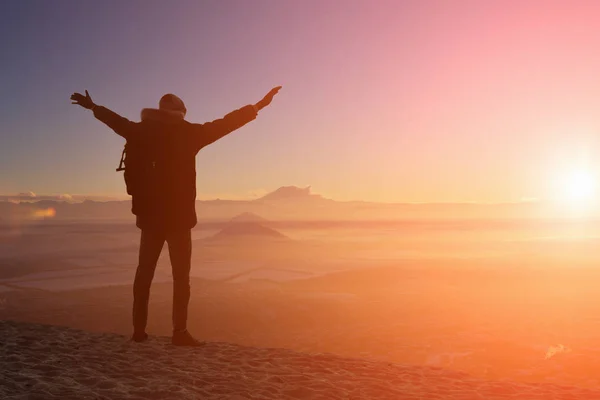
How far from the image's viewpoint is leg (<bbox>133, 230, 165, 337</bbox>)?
18.0ft

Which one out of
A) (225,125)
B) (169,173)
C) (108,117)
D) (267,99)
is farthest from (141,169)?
(267,99)

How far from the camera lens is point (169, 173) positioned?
5.39m

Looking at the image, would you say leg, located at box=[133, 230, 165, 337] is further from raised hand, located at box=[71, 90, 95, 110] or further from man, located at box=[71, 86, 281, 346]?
raised hand, located at box=[71, 90, 95, 110]

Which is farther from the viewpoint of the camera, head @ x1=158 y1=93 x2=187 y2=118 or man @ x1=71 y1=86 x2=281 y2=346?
head @ x1=158 y1=93 x2=187 y2=118

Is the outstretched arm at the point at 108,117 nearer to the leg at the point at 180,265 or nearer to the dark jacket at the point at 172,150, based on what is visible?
the dark jacket at the point at 172,150

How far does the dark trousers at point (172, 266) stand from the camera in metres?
5.50

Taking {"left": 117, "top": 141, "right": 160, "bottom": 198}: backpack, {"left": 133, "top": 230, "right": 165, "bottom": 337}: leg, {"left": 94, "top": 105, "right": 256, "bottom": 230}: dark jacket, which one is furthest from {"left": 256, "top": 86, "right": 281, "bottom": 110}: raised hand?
{"left": 133, "top": 230, "right": 165, "bottom": 337}: leg

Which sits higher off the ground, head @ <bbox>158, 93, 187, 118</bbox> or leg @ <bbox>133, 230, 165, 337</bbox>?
head @ <bbox>158, 93, 187, 118</bbox>

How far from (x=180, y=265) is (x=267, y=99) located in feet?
7.68

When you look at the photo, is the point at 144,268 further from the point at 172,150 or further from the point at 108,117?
the point at 108,117

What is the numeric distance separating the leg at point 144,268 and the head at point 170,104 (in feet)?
5.00

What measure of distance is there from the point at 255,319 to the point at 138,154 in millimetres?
17605

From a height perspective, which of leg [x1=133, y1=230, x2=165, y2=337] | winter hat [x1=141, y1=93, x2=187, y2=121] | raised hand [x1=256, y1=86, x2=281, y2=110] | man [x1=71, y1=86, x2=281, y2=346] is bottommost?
leg [x1=133, y1=230, x2=165, y2=337]

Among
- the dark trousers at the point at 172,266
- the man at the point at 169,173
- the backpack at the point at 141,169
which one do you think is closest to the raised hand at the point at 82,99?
the man at the point at 169,173
